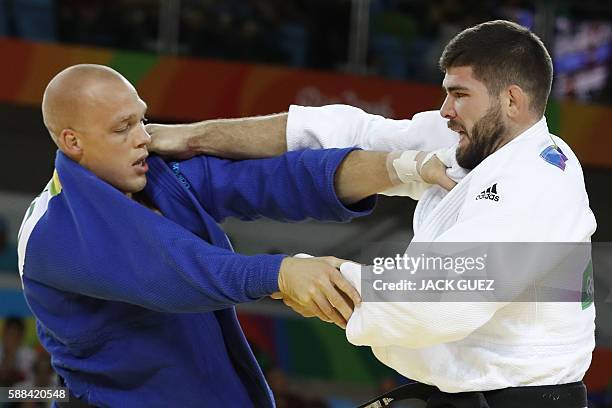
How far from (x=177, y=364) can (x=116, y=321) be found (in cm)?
22

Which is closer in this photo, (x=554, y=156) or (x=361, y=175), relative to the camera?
(x=554, y=156)

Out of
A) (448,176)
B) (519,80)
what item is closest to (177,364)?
(448,176)

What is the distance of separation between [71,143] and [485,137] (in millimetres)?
1163

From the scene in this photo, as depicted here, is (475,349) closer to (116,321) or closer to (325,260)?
(325,260)

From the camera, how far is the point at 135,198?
10.3 feet

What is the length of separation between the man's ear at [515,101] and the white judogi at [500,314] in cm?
6

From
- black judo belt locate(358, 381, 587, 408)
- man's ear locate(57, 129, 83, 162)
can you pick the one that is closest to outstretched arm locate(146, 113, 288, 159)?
man's ear locate(57, 129, 83, 162)

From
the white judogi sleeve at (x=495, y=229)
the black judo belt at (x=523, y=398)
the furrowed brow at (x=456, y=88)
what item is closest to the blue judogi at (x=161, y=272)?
the white judogi sleeve at (x=495, y=229)

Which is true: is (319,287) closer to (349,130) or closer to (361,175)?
(361,175)

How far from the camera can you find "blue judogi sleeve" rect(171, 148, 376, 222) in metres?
3.09

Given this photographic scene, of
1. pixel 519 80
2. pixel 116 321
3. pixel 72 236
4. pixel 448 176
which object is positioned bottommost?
pixel 116 321

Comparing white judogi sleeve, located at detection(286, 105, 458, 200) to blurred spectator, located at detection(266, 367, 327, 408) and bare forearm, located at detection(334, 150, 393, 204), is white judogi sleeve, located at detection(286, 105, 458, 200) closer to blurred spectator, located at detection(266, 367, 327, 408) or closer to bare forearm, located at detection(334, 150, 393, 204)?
bare forearm, located at detection(334, 150, 393, 204)

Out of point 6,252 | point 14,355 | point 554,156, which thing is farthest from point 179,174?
point 6,252

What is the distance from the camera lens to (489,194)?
2598mm
